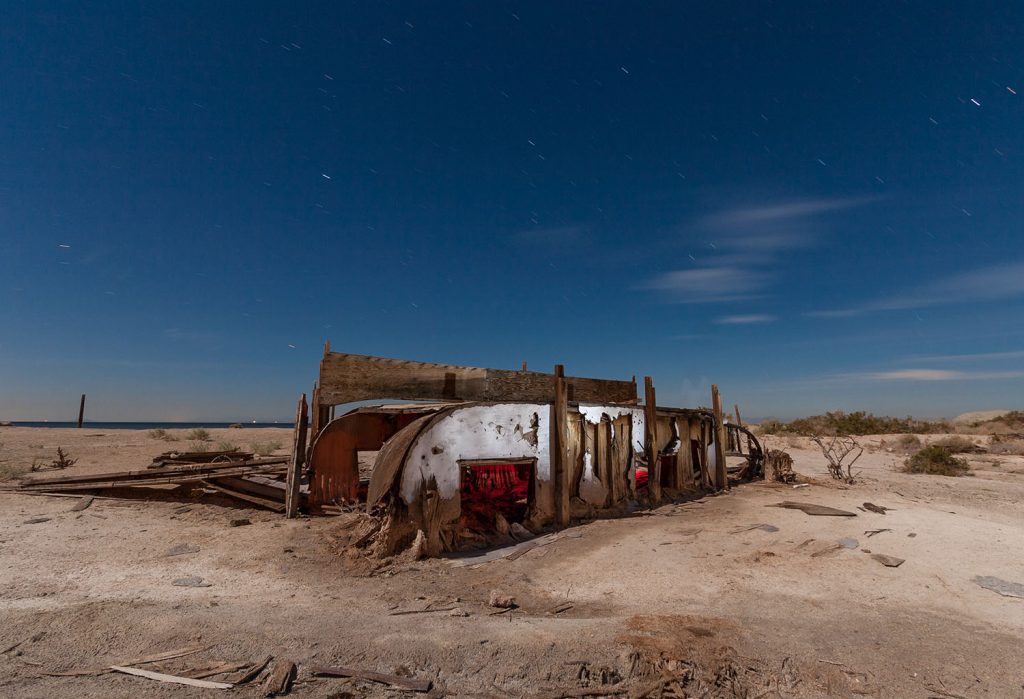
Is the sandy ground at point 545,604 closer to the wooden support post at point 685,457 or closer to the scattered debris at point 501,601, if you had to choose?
the scattered debris at point 501,601

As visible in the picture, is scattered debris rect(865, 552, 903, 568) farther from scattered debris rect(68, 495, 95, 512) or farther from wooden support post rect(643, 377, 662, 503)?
scattered debris rect(68, 495, 95, 512)

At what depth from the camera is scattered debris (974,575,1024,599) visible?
8094 millimetres

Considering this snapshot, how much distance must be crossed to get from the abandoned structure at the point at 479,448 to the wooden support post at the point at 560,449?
26mm

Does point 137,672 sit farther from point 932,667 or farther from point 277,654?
point 932,667

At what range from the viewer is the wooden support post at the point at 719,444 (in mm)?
18969

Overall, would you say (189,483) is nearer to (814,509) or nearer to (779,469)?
(814,509)

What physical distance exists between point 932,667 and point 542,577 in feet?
18.3

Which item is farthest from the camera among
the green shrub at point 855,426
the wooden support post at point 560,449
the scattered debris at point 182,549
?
the green shrub at point 855,426

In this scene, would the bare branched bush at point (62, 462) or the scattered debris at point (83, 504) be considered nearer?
the scattered debris at point (83, 504)

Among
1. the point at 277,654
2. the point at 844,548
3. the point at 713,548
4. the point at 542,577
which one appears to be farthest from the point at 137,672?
the point at 844,548

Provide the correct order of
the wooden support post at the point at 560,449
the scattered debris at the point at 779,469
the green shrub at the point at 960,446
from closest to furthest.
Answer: the wooden support post at the point at 560,449, the scattered debris at the point at 779,469, the green shrub at the point at 960,446

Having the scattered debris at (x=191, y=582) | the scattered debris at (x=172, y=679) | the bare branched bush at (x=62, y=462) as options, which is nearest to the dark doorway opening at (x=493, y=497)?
the scattered debris at (x=191, y=582)

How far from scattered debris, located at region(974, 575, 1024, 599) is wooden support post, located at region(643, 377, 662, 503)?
766cm

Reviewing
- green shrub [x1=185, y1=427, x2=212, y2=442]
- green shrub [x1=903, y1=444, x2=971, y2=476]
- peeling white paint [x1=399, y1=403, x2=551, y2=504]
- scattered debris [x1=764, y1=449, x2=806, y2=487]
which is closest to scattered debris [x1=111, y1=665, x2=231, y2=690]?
peeling white paint [x1=399, y1=403, x2=551, y2=504]
